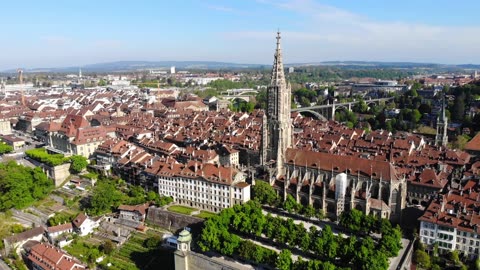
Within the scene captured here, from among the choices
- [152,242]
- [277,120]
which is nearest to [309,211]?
[277,120]

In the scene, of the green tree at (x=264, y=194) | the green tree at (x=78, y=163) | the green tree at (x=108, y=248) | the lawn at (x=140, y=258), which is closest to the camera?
the lawn at (x=140, y=258)

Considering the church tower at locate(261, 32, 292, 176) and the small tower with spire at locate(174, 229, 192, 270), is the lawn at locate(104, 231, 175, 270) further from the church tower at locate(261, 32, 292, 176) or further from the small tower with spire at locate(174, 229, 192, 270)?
the church tower at locate(261, 32, 292, 176)

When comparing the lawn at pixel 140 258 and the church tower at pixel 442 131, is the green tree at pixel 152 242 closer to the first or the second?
the lawn at pixel 140 258

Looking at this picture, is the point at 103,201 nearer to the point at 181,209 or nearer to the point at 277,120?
the point at 181,209

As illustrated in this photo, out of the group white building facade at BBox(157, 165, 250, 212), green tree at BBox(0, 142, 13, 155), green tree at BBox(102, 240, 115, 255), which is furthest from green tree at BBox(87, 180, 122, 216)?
green tree at BBox(0, 142, 13, 155)

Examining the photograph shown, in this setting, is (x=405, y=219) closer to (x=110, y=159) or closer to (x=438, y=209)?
(x=438, y=209)

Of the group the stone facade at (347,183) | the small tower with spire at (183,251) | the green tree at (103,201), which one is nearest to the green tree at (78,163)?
the green tree at (103,201)
